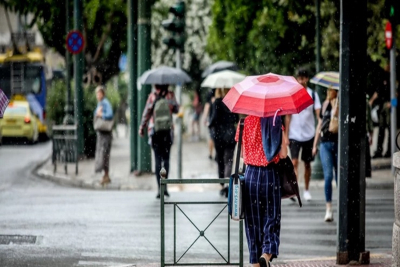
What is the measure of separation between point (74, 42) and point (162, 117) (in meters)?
8.26

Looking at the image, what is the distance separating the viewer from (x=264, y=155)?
319 inches

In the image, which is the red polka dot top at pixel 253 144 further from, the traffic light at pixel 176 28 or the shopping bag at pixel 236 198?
the traffic light at pixel 176 28

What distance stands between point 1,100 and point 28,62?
112 ft

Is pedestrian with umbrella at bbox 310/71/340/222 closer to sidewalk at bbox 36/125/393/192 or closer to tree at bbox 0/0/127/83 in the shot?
sidewalk at bbox 36/125/393/192

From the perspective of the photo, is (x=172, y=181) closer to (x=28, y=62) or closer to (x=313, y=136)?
(x=313, y=136)

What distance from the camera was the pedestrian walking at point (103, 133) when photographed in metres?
17.4

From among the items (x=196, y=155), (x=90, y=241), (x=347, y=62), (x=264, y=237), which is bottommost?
Result: (x=196, y=155)

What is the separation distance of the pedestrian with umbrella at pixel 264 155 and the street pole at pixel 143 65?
36.4 feet

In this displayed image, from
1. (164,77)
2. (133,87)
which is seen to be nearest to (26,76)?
(133,87)

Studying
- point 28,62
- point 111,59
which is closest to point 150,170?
point 111,59

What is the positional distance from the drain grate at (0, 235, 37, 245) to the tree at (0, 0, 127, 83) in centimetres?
1721

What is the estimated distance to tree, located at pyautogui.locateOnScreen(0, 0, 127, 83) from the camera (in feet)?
103

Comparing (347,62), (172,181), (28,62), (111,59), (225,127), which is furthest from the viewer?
(28,62)

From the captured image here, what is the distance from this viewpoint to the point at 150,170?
1939 centimetres
